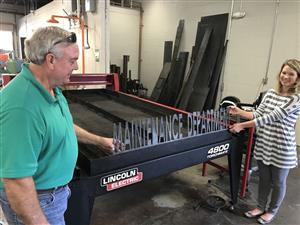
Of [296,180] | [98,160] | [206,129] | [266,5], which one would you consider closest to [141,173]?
[98,160]

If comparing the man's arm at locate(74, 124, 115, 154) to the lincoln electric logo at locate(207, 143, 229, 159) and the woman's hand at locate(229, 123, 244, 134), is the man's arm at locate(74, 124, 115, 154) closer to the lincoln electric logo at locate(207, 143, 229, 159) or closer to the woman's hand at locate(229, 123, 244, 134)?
the lincoln electric logo at locate(207, 143, 229, 159)

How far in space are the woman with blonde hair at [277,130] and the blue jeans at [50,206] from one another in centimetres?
128

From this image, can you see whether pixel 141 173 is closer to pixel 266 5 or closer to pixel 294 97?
pixel 294 97

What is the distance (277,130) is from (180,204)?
1087 mm

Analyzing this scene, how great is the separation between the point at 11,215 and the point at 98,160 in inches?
17.6

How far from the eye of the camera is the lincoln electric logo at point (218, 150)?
1.77 m

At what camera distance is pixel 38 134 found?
809 mm

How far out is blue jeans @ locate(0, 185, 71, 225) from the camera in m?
0.94

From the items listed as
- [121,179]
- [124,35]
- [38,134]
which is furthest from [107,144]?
[124,35]

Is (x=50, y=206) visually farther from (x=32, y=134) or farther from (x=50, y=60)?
(x=50, y=60)

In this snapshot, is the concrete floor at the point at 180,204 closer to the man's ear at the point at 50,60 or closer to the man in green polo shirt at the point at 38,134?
the man in green polo shirt at the point at 38,134

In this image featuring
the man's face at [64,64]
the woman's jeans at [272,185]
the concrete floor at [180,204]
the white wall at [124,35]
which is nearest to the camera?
the man's face at [64,64]

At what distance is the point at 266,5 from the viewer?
403cm

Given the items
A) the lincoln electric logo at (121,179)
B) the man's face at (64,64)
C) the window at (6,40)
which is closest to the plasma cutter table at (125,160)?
the lincoln electric logo at (121,179)
